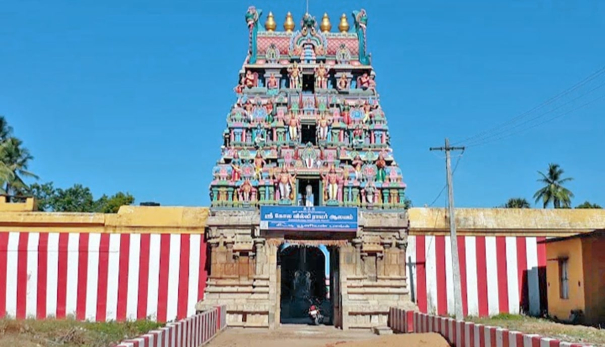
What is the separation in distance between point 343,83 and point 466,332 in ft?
48.1

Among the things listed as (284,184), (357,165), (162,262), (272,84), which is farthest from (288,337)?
(272,84)

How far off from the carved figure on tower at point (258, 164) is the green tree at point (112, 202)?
2661 centimetres

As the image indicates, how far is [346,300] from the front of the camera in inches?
914

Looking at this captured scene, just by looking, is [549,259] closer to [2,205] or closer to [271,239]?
[271,239]

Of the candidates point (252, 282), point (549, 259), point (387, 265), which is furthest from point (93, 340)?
point (549, 259)

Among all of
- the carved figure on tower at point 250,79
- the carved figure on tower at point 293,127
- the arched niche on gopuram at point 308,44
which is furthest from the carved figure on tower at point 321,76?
the carved figure on tower at point 250,79

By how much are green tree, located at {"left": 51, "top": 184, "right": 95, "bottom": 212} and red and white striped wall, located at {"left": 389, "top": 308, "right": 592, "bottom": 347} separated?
3423 centimetres

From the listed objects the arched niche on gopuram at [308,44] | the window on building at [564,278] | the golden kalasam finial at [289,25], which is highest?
the golden kalasam finial at [289,25]

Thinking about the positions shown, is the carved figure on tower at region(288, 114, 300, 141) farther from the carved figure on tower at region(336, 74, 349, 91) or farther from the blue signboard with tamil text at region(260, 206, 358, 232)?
the blue signboard with tamil text at region(260, 206, 358, 232)

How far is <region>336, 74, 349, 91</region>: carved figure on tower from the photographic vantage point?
2716cm

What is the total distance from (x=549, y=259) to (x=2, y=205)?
2020 centimetres

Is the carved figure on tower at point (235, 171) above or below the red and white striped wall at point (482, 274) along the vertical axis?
above

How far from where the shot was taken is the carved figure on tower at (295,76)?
2673 cm

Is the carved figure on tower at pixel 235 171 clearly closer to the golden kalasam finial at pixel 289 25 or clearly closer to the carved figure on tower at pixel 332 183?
the carved figure on tower at pixel 332 183
